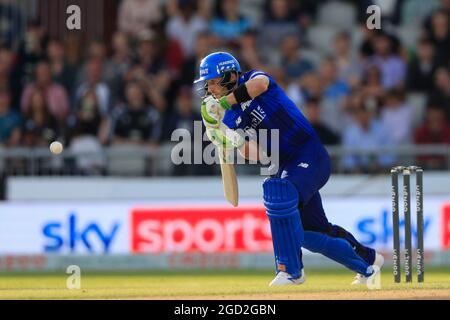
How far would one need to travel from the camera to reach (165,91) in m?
17.3

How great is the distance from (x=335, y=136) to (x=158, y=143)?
91.4 inches

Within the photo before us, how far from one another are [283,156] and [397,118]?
6.62m

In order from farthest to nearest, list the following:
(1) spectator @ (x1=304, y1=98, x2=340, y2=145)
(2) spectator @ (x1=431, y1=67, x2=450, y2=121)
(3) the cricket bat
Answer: (2) spectator @ (x1=431, y1=67, x2=450, y2=121)
(1) spectator @ (x1=304, y1=98, x2=340, y2=145)
(3) the cricket bat

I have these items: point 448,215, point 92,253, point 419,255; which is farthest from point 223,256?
point 419,255

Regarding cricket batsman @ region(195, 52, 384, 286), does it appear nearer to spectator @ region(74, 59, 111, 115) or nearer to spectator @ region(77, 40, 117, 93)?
spectator @ region(74, 59, 111, 115)

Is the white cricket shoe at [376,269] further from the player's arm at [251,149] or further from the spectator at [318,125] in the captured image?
the spectator at [318,125]

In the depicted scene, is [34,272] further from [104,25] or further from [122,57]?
[104,25]

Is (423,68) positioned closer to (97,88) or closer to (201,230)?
(201,230)


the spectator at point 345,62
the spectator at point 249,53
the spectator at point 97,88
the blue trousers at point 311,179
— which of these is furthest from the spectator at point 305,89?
the blue trousers at point 311,179

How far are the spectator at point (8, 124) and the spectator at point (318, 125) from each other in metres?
3.86

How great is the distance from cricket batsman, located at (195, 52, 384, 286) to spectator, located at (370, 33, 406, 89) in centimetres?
705

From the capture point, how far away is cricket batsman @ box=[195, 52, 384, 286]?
1024 cm

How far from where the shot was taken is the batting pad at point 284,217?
1020 centimetres

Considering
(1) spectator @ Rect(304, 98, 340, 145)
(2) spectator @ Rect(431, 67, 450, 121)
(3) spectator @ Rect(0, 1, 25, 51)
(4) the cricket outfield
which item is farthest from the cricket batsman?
(3) spectator @ Rect(0, 1, 25, 51)
